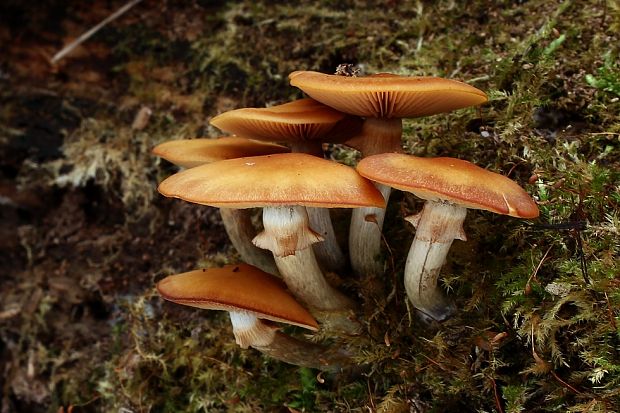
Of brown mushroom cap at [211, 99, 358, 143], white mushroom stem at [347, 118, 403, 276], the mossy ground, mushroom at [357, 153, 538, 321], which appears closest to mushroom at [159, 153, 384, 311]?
mushroom at [357, 153, 538, 321]

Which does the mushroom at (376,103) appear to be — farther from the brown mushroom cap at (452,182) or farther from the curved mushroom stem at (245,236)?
the curved mushroom stem at (245,236)

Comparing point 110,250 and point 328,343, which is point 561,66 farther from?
point 110,250

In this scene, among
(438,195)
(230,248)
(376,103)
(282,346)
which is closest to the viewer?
(438,195)

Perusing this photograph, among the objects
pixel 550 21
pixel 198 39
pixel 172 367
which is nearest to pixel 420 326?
pixel 172 367

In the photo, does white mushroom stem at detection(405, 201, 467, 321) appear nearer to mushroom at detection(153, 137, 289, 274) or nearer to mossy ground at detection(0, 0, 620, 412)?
mossy ground at detection(0, 0, 620, 412)

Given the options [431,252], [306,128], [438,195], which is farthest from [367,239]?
[438,195]

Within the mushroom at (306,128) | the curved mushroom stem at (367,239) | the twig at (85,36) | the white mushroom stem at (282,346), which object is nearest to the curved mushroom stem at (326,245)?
the mushroom at (306,128)

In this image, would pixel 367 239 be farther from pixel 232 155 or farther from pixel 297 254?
pixel 232 155
